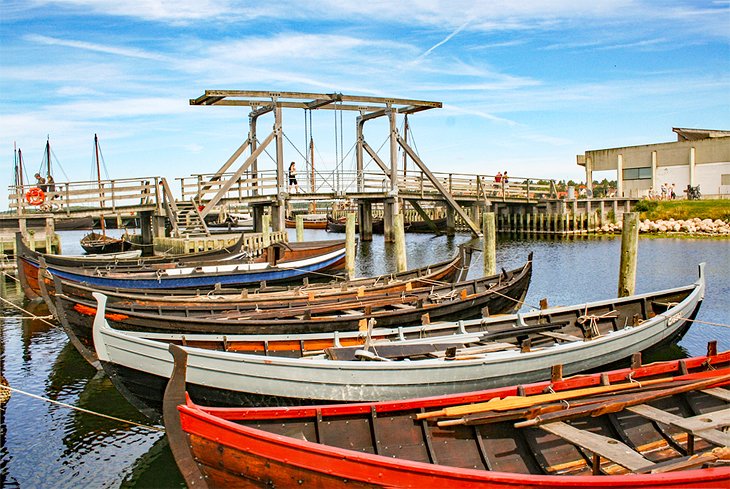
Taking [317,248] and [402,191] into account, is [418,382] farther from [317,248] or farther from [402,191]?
[402,191]

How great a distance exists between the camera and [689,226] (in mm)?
43531

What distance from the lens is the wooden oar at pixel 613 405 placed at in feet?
23.0

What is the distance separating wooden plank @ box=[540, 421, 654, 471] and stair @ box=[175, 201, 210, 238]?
25.6 meters

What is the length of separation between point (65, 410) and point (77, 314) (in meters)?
2.01

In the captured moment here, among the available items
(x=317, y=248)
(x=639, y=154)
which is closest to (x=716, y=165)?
(x=639, y=154)

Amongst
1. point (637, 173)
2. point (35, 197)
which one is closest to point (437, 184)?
point (35, 197)

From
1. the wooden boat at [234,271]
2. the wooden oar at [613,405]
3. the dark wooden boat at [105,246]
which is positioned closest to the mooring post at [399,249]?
the wooden boat at [234,271]

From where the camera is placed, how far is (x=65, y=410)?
38.7 ft

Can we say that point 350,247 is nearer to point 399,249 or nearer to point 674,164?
point 399,249

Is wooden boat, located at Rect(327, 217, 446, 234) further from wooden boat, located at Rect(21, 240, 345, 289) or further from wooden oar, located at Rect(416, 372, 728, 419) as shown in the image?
wooden oar, located at Rect(416, 372, 728, 419)

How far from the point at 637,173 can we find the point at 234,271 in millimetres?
48732

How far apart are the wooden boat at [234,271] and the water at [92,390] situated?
2263mm

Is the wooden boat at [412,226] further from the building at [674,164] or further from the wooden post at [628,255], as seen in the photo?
the wooden post at [628,255]

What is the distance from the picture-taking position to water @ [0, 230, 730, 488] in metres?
9.35
